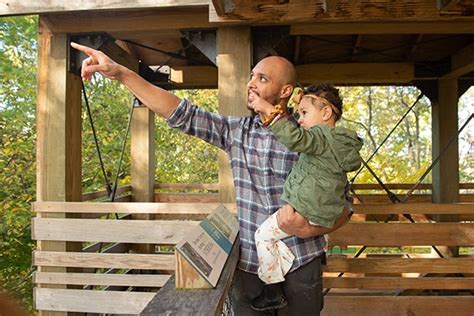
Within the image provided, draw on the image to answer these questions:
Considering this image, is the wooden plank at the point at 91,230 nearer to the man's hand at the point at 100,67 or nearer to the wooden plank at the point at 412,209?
the wooden plank at the point at 412,209

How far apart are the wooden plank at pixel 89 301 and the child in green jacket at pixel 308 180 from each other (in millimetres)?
1997

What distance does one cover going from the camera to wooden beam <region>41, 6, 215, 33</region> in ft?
10.1

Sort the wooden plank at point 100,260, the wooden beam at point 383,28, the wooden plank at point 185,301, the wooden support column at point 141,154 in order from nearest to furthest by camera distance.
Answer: the wooden plank at point 185,301
the wooden beam at point 383,28
the wooden plank at point 100,260
the wooden support column at point 141,154

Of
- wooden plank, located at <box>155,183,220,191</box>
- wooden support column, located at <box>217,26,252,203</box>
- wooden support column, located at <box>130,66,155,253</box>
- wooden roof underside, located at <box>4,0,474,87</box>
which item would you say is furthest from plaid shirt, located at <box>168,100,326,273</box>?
wooden plank, located at <box>155,183,220,191</box>

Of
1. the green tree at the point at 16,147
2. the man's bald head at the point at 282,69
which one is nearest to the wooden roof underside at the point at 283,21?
the man's bald head at the point at 282,69

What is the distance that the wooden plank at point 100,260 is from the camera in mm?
3135

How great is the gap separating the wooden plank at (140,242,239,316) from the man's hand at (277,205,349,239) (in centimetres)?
36

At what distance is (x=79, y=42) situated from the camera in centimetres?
330

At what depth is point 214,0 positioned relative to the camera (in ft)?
8.16

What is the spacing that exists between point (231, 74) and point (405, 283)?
2.08 metres

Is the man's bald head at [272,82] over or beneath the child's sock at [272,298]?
over

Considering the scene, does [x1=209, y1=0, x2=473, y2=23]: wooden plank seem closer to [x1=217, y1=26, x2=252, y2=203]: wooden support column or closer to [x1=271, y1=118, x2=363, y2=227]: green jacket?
[x1=217, y1=26, x2=252, y2=203]: wooden support column

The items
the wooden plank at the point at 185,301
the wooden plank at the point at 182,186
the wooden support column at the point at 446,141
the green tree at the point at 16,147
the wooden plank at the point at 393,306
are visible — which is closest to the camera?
the wooden plank at the point at 185,301

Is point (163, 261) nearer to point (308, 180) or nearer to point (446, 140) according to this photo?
point (308, 180)
